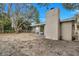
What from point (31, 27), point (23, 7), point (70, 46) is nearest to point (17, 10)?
point (23, 7)

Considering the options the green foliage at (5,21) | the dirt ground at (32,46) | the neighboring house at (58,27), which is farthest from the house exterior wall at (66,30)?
the green foliage at (5,21)

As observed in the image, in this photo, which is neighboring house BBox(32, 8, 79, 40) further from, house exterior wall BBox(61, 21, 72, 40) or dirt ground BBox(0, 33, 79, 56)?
dirt ground BBox(0, 33, 79, 56)

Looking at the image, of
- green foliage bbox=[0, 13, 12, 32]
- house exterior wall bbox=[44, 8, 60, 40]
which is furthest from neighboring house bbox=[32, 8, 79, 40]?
green foliage bbox=[0, 13, 12, 32]

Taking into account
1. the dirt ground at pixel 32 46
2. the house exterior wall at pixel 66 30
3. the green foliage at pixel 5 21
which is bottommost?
the dirt ground at pixel 32 46

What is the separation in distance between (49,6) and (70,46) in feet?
3.29

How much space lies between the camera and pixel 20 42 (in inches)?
148

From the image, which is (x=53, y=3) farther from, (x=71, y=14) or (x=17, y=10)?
(x=17, y=10)

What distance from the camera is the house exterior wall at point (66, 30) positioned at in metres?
3.74

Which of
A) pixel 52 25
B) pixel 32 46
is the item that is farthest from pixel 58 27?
pixel 32 46

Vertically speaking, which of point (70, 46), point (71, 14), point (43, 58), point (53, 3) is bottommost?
point (43, 58)

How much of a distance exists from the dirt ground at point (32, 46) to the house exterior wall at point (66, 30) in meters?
0.11

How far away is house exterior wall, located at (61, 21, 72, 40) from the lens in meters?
3.74

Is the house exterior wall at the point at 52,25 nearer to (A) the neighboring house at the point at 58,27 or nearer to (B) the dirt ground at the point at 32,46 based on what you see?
(A) the neighboring house at the point at 58,27

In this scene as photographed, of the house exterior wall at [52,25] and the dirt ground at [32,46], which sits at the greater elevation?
the house exterior wall at [52,25]
